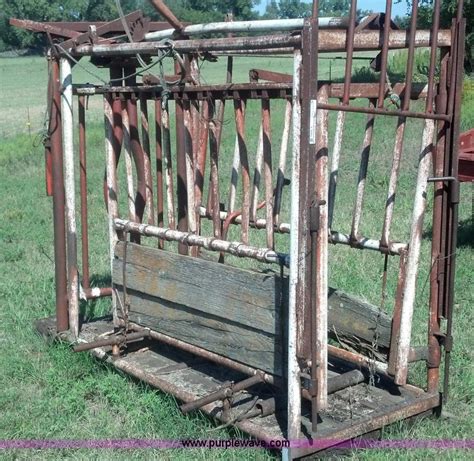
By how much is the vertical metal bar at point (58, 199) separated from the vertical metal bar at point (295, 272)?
220 cm

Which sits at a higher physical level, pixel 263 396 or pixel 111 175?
pixel 111 175

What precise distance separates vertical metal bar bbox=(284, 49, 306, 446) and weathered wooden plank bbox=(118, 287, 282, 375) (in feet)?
0.84

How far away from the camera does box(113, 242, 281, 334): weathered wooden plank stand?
153 inches

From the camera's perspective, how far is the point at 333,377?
4230 millimetres

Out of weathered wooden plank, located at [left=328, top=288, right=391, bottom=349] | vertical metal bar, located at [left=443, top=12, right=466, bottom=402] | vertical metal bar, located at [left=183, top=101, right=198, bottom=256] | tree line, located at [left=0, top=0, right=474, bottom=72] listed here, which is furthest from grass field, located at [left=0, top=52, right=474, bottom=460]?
tree line, located at [left=0, top=0, right=474, bottom=72]

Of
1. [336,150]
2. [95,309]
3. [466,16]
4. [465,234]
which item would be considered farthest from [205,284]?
[466,16]

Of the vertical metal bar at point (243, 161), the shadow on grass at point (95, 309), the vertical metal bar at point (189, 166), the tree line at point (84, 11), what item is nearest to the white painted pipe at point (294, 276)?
the vertical metal bar at point (243, 161)

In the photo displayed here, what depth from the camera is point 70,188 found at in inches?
205

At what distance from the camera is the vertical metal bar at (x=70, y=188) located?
16.6 ft

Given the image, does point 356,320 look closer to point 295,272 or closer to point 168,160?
point 295,272

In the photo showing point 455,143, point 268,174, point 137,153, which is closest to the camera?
point 455,143

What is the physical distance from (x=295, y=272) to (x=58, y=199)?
2.32 m

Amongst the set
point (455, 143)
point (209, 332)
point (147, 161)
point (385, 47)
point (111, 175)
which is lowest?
point (209, 332)

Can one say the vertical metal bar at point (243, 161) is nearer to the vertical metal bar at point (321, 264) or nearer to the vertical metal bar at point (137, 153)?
the vertical metal bar at point (321, 264)
